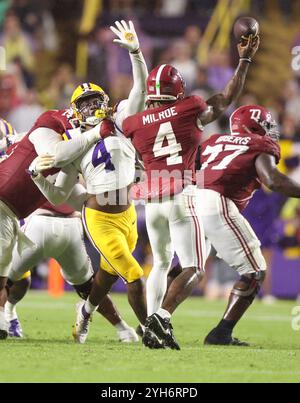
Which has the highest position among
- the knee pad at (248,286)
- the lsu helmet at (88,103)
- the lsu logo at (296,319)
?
the lsu helmet at (88,103)

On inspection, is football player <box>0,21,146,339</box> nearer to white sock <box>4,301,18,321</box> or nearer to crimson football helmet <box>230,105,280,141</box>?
white sock <box>4,301,18,321</box>

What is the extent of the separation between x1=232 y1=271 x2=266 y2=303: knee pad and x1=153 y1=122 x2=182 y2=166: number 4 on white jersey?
1.10 meters

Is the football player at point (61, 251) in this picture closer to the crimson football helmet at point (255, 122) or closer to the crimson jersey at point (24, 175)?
the crimson jersey at point (24, 175)

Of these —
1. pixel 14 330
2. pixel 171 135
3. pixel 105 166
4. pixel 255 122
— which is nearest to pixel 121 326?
pixel 14 330

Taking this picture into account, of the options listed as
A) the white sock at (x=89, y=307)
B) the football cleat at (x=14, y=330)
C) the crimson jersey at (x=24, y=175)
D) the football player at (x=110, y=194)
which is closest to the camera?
the football player at (x=110, y=194)

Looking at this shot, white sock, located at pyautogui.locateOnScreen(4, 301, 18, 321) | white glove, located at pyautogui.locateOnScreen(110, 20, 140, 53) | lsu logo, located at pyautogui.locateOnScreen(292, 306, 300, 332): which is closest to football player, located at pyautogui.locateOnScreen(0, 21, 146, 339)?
white glove, located at pyautogui.locateOnScreen(110, 20, 140, 53)

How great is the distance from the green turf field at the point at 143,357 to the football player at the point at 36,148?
2.40 feet

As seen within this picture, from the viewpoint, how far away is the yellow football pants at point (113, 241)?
7340mm

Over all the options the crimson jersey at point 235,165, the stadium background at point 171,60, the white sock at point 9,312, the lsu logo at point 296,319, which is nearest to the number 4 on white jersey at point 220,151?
the crimson jersey at point 235,165

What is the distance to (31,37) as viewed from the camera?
1577cm

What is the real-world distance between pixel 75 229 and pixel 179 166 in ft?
4.07

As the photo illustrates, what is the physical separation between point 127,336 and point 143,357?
1.43 metres

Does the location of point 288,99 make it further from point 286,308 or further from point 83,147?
point 83,147

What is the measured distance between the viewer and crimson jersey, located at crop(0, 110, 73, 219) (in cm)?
748
